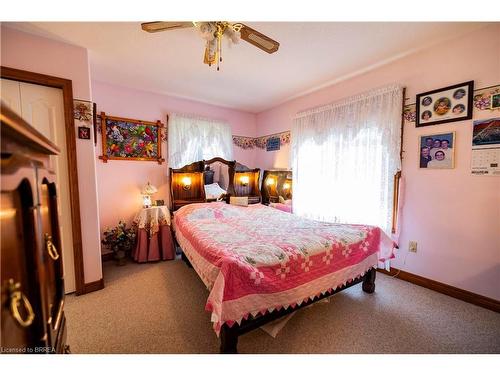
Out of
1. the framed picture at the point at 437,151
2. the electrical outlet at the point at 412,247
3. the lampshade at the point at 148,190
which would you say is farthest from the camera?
the lampshade at the point at 148,190

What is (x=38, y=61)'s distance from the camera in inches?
74.7

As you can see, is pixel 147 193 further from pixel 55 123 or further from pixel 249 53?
pixel 249 53

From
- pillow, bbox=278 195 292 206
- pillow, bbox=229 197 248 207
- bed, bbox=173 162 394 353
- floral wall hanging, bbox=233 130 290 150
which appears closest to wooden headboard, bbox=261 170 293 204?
pillow, bbox=278 195 292 206

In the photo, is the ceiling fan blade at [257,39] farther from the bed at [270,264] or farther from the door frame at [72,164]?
the door frame at [72,164]

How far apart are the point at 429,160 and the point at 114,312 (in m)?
3.42

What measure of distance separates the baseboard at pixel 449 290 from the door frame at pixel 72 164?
11.2ft

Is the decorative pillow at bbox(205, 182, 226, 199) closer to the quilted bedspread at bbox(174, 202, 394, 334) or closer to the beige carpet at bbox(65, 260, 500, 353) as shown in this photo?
the quilted bedspread at bbox(174, 202, 394, 334)

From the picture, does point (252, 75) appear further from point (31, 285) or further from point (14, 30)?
point (31, 285)

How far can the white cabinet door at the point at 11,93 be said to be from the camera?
1.80 metres

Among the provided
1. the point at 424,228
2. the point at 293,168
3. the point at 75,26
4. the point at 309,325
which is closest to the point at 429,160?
the point at 424,228

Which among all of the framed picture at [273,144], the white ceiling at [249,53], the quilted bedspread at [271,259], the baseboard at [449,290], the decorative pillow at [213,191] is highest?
the white ceiling at [249,53]

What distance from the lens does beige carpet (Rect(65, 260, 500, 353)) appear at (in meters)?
1.48

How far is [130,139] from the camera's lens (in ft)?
10.4

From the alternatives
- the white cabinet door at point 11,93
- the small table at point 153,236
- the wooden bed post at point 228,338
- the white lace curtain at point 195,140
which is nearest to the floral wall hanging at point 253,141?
the white lace curtain at point 195,140
